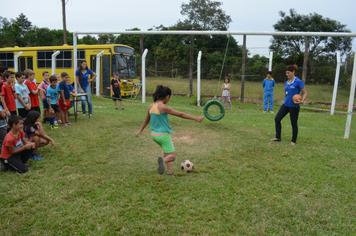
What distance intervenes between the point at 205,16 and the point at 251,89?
19697mm

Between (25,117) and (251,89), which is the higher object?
(251,89)

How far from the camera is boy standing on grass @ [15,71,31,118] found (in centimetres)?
578

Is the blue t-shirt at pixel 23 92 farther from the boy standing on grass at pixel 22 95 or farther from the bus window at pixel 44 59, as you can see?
the bus window at pixel 44 59

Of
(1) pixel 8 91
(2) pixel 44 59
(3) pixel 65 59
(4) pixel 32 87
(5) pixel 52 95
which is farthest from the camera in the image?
(2) pixel 44 59

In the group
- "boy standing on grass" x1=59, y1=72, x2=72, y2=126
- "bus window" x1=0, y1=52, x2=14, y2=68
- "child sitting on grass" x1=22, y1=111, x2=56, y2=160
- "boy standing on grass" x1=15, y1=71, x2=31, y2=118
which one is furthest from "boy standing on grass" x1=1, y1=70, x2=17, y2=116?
"bus window" x1=0, y1=52, x2=14, y2=68

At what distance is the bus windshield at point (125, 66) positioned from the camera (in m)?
15.1

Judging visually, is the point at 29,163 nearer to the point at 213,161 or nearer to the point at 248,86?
the point at 213,161

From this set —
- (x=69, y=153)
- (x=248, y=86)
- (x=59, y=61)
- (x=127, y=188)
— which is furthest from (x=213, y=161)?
(x=59, y=61)

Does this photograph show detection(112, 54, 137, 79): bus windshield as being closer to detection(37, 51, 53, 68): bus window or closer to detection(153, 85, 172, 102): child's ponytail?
detection(37, 51, 53, 68): bus window

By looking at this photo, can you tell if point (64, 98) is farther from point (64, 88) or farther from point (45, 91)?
point (45, 91)

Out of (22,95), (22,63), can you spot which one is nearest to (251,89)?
(22,95)

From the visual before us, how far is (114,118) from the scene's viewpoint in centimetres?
886

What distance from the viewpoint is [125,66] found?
617 inches

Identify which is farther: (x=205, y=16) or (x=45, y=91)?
(x=205, y=16)
